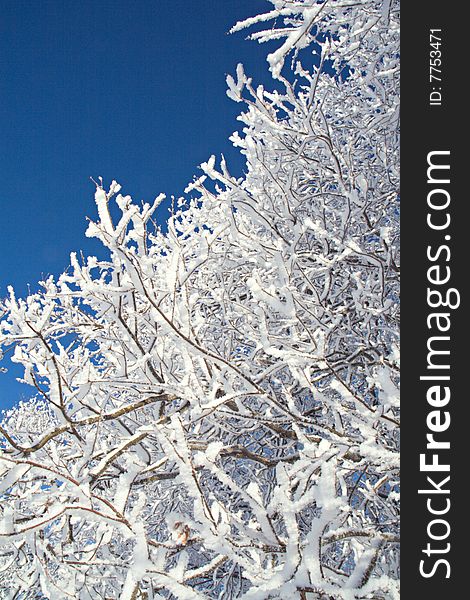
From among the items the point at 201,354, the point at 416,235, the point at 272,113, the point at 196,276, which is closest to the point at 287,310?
the point at 201,354

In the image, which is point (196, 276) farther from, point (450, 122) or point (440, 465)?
point (440, 465)

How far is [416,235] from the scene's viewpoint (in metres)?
1.87

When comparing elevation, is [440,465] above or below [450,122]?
below

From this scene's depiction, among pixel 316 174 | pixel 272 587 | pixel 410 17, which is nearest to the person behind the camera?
pixel 272 587

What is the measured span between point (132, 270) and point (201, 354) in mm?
393

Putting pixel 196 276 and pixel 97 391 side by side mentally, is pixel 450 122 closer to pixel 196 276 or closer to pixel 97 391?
pixel 97 391

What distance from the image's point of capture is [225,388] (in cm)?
189

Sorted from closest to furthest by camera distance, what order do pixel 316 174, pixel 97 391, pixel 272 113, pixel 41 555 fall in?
pixel 41 555 → pixel 97 391 → pixel 272 113 → pixel 316 174

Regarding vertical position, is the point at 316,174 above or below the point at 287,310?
above

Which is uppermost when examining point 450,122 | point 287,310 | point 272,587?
point 450,122

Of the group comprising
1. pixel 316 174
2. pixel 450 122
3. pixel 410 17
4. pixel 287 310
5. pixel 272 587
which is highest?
pixel 316 174

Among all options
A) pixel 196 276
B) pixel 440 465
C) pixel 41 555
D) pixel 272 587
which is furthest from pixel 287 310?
pixel 196 276

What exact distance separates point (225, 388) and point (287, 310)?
388 mm

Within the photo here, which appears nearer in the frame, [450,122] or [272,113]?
[450,122]
